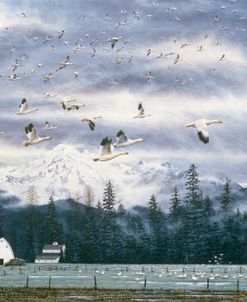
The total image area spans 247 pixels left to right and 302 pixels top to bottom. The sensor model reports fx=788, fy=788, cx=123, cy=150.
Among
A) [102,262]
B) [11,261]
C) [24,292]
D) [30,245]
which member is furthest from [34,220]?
[24,292]

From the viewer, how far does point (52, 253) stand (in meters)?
167

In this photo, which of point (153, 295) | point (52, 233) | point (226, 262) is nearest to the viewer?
point (153, 295)

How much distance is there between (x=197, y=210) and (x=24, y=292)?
316 feet

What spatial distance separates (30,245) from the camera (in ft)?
598

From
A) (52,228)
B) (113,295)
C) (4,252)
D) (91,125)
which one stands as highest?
(52,228)


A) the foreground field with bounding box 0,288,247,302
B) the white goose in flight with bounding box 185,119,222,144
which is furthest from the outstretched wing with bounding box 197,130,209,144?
the foreground field with bounding box 0,288,247,302

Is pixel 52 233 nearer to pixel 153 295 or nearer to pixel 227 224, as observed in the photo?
pixel 227 224

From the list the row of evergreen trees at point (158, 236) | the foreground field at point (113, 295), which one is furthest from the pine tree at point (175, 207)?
the foreground field at point (113, 295)

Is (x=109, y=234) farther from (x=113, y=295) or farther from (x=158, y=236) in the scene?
(x=113, y=295)

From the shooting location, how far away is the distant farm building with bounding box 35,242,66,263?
554ft

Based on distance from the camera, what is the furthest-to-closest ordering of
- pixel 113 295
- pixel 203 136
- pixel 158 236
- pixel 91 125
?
pixel 158 236 < pixel 113 295 < pixel 91 125 < pixel 203 136

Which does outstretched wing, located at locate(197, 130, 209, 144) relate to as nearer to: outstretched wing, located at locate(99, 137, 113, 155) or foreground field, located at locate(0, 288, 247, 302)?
outstretched wing, located at locate(99, 137, 113, 155)

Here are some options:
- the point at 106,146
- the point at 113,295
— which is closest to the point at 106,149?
the point at 106,146

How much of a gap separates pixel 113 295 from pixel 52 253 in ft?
310
